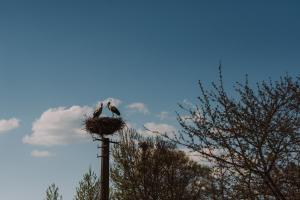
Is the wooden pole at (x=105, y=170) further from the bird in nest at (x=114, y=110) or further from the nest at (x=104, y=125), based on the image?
the bird in nest at (x=114, y=110)

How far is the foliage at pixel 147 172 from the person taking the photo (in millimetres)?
18859

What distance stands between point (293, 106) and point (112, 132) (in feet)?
49.5

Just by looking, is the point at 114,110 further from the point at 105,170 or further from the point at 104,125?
the point at 105,170

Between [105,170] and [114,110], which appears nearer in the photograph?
[105,170]

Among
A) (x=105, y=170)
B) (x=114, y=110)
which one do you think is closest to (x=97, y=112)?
(x=114, y=110)

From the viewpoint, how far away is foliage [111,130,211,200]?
18859mm

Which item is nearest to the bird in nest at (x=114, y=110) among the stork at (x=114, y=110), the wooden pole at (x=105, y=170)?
the stork at (x=114, y=110)

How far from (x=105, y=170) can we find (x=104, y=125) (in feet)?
6.57

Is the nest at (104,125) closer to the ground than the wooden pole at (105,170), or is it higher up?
higher up

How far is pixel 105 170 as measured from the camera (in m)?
20.8

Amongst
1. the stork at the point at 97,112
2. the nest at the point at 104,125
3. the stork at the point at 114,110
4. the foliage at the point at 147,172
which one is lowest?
the foliage at the point at 147,172

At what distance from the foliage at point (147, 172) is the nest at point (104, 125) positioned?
0.65 metres

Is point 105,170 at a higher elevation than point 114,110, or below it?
below

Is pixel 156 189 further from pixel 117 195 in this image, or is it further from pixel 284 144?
pixel 284 144
